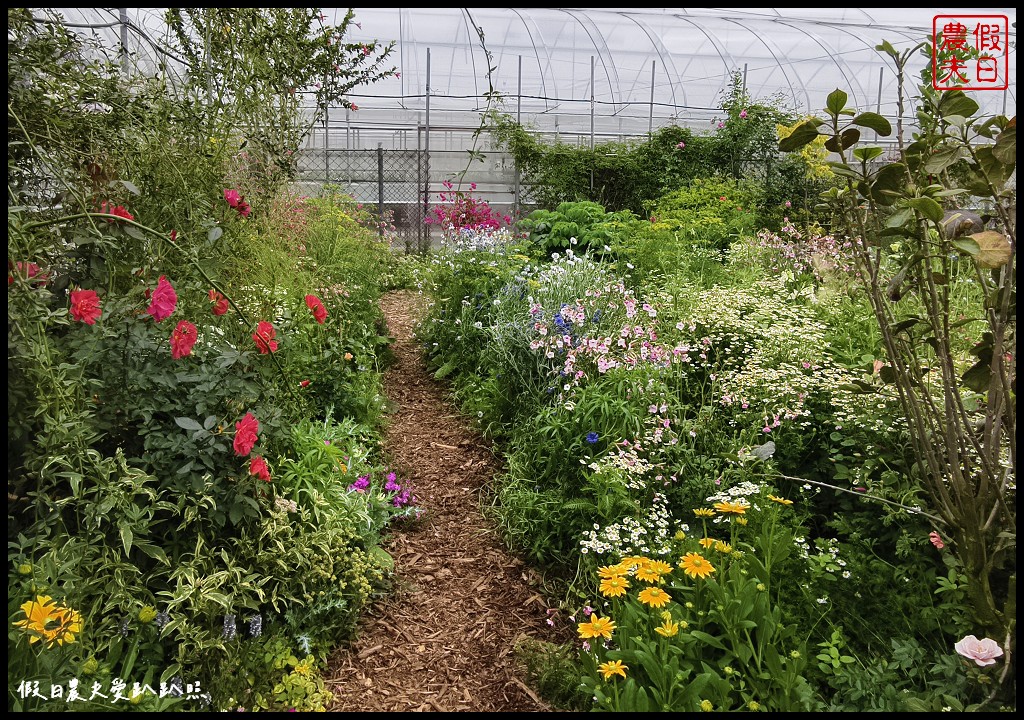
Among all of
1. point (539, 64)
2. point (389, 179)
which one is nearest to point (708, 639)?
point (389, 179)

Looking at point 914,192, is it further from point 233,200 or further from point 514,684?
point 233,200

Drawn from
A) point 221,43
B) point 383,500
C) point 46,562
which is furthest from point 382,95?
point 46,562

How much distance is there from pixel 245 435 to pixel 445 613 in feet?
3.50

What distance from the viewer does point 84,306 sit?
1825mm

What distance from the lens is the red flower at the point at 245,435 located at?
1.99 meters

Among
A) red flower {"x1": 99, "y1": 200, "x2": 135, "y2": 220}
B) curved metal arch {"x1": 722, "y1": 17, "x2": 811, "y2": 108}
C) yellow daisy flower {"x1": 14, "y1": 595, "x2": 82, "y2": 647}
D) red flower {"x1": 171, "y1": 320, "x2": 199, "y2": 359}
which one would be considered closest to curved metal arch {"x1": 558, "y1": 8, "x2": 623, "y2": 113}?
curved metal arch {"x1": 722, "y1": 17, "x2": 811, "y2": 108}

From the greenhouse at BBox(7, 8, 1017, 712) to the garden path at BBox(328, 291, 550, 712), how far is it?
14 mm

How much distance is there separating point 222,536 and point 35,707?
0.72m

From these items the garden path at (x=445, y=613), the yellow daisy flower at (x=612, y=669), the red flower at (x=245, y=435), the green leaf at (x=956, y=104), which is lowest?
the garden path at (x=445, y=613)

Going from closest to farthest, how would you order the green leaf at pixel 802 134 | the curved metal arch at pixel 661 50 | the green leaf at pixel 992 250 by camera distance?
the green leaf at pixel 992 250
the green leaf at pixel 802 134
the curved metal arch at pixel 661 50

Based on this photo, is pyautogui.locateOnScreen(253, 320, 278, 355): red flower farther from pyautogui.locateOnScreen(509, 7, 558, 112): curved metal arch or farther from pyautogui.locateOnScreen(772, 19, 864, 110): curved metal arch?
pyautogui.locateOnScreen(772, 19, 864, 110): curved metal arch

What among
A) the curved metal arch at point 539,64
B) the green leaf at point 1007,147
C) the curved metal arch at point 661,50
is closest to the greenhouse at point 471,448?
the green leaf at point 1007,147

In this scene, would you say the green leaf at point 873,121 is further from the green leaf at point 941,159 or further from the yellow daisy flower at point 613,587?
the yellow daisy flower at point 613,587

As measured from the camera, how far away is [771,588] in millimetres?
2068
